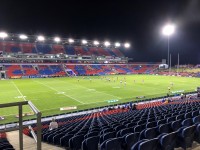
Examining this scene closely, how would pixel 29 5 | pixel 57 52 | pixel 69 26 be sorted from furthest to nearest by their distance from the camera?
pixel 57 52 < pixel 69 26 < pixel 29 5

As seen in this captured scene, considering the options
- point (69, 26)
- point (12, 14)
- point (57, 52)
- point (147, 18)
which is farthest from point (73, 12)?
point (57, 52)

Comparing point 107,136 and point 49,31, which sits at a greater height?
point 49,31

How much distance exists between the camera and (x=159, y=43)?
8131 cm

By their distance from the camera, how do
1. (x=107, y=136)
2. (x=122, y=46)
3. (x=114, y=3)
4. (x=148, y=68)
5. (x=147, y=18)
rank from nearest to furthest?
(x=107, y=136), (x=114, y=3), (x=147, y=18), (x=148, y=68), (x=122, y=46)

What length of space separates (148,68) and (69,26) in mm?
49254

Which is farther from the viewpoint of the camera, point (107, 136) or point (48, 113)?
point (48, 113)

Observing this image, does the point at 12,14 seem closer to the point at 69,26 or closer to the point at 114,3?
the point at 69,26

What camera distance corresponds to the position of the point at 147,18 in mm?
54531

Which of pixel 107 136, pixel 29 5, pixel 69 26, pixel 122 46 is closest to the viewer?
pixel 107 136

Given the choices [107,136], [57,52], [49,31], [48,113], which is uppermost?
[49,31]

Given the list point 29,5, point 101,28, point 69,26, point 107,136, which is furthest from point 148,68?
point 107,136

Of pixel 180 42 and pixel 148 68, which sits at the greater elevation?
pixel 180 42

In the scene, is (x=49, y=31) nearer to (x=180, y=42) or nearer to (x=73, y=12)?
(x=73, y=12)

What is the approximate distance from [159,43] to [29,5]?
5201cm
